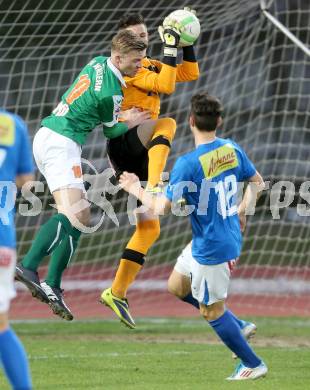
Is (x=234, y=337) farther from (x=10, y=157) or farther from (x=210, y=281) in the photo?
(x=10, y=157)

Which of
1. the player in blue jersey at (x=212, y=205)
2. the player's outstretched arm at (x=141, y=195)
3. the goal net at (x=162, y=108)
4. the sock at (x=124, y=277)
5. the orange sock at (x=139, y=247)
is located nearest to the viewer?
the player's outstretched arm at (x=141, y=195)

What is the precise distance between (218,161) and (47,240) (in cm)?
153

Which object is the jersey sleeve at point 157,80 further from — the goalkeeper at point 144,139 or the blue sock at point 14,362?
the blue sock at point 14,362

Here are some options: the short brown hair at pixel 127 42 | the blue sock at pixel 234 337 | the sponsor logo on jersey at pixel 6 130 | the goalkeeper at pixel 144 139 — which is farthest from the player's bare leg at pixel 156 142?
the sponsor logo on jersey at pixel 6 130

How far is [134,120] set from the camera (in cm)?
822

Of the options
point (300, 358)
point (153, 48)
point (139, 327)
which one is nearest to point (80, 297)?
point (139, 327)

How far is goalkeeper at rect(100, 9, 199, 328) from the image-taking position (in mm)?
7949

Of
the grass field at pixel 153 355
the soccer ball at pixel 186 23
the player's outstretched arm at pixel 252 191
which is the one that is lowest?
the grass field at pixel 153 355

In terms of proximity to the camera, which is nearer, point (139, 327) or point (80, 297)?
point (139, 327)

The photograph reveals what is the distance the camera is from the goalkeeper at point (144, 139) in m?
7.95

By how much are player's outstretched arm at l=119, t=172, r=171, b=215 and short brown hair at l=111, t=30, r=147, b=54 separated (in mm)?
1128

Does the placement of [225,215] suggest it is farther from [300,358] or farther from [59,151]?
[300,358]

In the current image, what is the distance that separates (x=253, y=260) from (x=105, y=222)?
2441 millimetres

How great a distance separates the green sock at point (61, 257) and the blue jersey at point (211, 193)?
1.15 m
